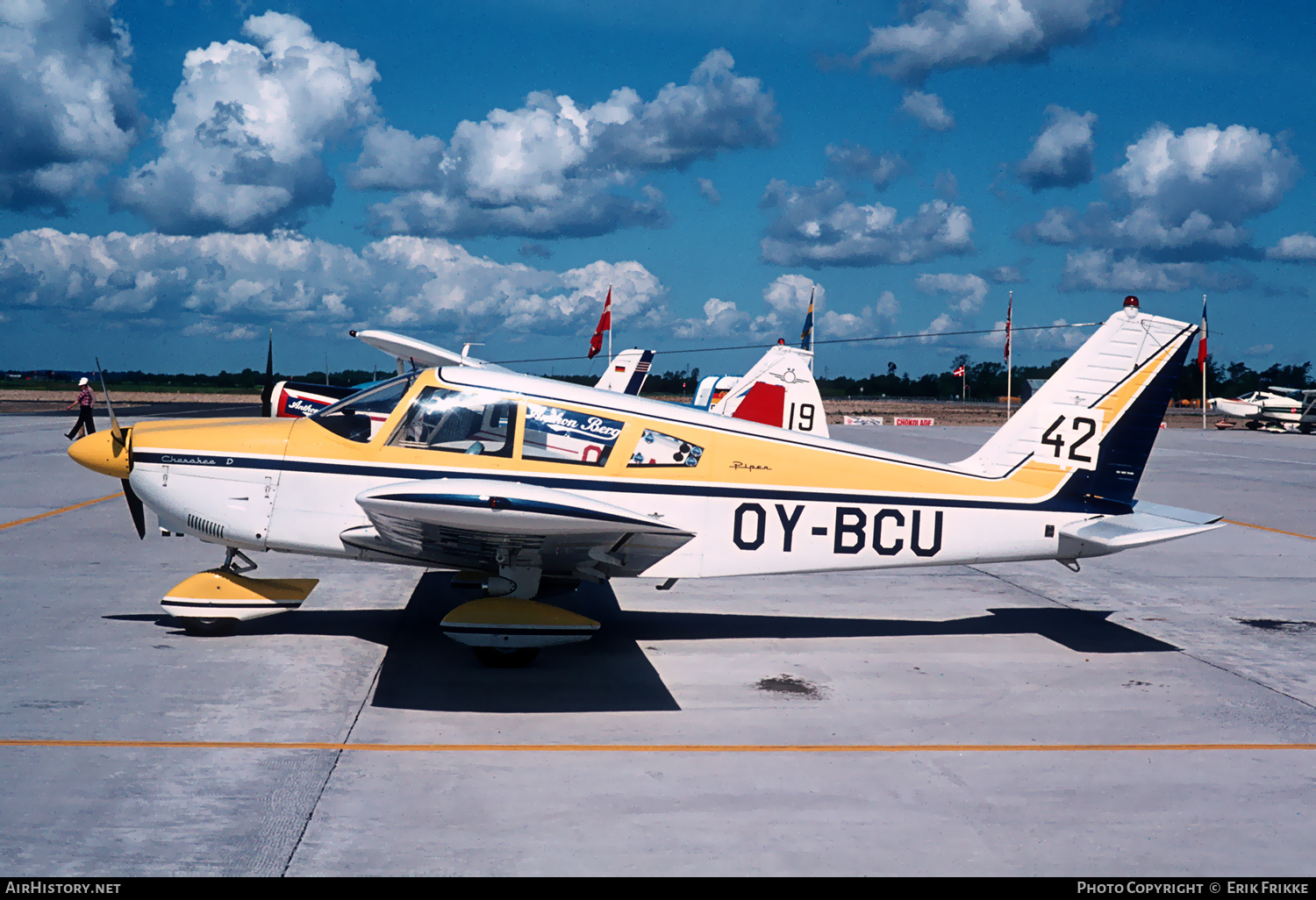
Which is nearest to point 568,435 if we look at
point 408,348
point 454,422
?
point 454,422

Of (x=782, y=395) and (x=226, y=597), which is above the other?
(x=782, y=395)

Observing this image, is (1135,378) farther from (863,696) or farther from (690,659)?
(690,659)

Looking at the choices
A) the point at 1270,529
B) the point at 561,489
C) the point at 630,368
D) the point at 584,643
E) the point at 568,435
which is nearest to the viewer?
the point at 561,489

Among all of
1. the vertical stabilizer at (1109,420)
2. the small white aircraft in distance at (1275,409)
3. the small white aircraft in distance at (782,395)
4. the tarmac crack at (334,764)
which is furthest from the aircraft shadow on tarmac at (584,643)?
the small white aircraft in distance at (1275,409)

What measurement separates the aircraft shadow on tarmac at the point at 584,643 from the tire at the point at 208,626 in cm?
19

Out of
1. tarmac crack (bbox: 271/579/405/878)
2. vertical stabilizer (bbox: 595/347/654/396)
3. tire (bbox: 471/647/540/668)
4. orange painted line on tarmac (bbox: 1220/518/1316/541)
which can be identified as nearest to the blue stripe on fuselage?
tire (bbox: 471/647/540/668)

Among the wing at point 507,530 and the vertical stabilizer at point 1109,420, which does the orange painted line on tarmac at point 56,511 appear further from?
the vertical stabilizer at point 1109,420

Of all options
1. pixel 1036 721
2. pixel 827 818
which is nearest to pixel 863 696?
pixel 1036 721

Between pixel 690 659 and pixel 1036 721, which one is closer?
pixel 1036 721

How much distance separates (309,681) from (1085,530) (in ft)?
19.2

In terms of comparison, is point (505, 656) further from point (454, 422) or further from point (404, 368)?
point (404, 368)

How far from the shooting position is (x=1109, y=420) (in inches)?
299

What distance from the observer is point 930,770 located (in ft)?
16.4

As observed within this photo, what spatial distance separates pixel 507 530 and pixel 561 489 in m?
1.00
